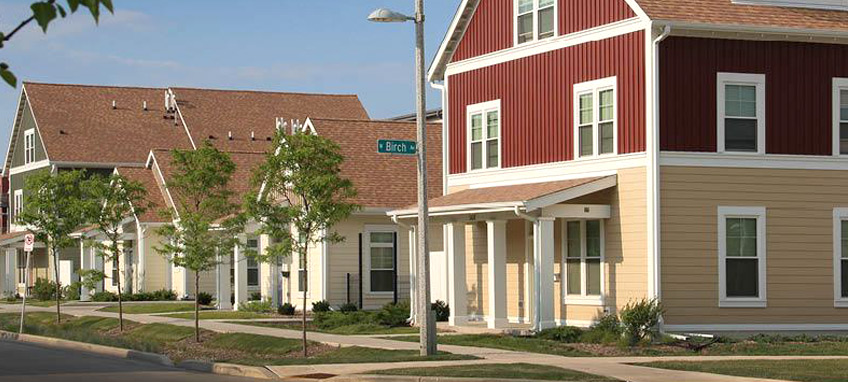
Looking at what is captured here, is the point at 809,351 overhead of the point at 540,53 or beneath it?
beneath

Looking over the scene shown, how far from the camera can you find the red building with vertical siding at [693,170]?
2941 centimetres

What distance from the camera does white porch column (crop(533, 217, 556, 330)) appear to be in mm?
30219

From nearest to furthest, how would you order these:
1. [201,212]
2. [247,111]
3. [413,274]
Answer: [201,212] < [413,274] < [247,111]

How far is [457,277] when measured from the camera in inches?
1331

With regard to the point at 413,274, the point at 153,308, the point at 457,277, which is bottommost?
the point at 153,308

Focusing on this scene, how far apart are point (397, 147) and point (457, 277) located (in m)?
9.79

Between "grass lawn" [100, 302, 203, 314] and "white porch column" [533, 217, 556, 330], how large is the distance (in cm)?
1868

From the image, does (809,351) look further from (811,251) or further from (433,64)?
(433,64)

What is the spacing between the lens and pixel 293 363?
24.4 metres

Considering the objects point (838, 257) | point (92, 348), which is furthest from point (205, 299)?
point (838, 257)

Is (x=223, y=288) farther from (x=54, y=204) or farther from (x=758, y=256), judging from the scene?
(x=758, y=256)

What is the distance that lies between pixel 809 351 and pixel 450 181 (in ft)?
42.9

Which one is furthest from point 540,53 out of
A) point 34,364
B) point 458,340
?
point 34,364

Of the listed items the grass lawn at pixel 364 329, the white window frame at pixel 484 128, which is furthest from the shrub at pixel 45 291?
the white window frame at pixel 484 128
